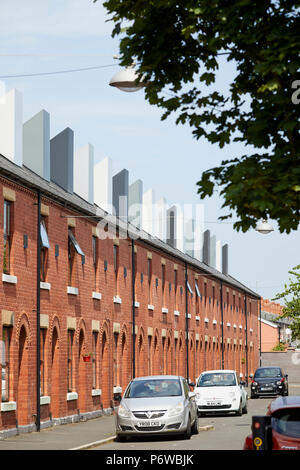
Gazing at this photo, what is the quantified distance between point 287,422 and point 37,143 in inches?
906

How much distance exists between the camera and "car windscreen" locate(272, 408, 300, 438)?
422 inches

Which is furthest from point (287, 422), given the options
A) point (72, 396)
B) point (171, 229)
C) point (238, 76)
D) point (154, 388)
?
point (171, 229)

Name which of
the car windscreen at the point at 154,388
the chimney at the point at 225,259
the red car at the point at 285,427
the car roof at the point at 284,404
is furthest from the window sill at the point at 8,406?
the chimney at the point at 225,259

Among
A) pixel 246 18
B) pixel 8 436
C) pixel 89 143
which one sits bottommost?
pixel 8 436

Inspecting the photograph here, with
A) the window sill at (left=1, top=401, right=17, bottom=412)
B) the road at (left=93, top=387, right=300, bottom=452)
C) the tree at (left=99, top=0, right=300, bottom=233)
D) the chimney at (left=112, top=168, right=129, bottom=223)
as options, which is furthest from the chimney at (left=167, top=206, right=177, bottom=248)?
the tree at (left=99, top=0, right=300, bottom=233)

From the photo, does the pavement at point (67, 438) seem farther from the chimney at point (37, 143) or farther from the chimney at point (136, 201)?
the chimney at point (136, 201)

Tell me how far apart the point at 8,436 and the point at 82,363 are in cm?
825

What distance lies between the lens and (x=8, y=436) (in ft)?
84.4

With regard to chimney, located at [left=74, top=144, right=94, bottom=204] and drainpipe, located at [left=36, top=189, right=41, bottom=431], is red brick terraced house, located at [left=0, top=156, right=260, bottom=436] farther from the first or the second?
chimney, located at [left=74, top=144, right=94, bottom=204]

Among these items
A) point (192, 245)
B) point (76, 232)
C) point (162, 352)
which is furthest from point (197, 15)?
point (192, 245)

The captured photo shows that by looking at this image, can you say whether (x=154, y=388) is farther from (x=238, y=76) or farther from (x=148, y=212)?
(x=148, y=212)

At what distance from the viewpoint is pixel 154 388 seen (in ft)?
84.0

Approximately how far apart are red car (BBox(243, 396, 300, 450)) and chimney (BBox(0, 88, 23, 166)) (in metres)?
19.3

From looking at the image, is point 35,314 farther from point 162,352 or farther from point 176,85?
point 162,352
